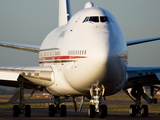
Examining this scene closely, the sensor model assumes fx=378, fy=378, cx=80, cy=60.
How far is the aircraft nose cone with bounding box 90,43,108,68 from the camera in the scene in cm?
1992

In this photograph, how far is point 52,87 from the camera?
24828 mm

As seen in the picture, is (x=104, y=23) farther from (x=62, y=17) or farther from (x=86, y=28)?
(x=62, y=17)

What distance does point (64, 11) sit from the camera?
37000mm

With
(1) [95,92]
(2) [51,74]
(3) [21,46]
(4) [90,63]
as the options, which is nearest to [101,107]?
(1) [95,92]

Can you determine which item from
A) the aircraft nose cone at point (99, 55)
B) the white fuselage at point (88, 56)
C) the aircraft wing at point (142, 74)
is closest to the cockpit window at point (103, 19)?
the white fuselage at point (88, 56)

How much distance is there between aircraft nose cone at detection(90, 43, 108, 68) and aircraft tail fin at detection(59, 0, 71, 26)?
16308 mm

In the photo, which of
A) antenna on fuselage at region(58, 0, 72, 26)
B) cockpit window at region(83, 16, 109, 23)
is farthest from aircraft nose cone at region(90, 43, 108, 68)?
antenna on fuselage at region(58, 0, 72, 26)

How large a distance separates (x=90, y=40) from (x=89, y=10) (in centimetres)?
331

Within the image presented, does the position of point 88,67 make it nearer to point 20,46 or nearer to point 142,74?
point 142,74

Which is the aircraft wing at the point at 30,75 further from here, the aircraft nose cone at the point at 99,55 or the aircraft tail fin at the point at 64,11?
the aircraft tail fin at the point at 64,11

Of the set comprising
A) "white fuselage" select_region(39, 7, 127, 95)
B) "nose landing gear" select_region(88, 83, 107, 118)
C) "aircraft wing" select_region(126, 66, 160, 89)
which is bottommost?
"nose landing gear" select_region(88, 83, 107, 118)

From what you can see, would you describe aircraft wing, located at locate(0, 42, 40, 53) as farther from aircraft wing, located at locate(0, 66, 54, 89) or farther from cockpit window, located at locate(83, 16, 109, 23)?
cockpit window, located at locate(83, 16, 109, 23)

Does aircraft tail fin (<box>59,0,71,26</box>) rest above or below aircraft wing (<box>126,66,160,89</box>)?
above

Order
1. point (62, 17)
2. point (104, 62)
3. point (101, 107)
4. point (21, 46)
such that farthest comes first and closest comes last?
point (62, 17), point (21, 46), point (101, 107), point (104, 62)
